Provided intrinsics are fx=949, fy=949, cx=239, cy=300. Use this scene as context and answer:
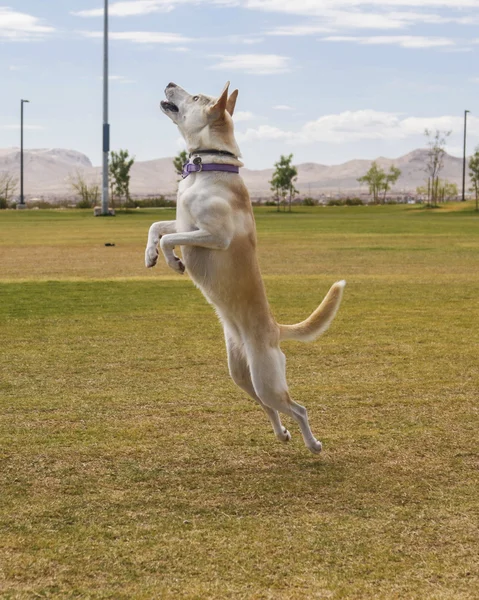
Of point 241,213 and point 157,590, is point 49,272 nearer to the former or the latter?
point 241,213

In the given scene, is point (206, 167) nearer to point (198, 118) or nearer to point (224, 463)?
point (198, 118)

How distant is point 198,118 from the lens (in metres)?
6.21

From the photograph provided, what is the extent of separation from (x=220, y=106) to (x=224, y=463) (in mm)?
2391

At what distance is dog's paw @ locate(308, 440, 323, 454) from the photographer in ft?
21.5

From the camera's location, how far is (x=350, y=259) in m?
24.5

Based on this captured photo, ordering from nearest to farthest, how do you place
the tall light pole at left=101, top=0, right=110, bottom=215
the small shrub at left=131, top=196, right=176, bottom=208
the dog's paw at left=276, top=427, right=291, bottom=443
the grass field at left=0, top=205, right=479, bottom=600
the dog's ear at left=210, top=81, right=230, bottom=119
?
the grass field at left=0, top=205, right=479, bottom=600
the dog's ear at left=210, top=81, right=230, bottom=119
the dog's paw at left=276, top=427, right=291, bottom=443
the tall light pole at left=101, top=0, right=110, bottom=215
the small shrub at left=131, top=196, right=176, bottom=208

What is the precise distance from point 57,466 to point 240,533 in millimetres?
1754

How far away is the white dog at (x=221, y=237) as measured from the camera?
6086mm

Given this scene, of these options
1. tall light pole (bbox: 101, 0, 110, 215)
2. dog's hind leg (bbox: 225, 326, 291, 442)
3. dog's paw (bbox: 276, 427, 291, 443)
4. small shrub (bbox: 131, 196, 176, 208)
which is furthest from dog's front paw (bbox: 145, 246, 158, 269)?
small shrub (bbox: 131, 196, 176, 208)

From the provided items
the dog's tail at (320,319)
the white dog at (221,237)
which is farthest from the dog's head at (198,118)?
the dog's tail at (320,319)

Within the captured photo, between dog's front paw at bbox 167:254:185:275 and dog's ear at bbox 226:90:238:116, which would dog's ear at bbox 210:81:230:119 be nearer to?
dog's ear at bbox 226:90:238:116

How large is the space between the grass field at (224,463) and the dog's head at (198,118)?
7.16 feet

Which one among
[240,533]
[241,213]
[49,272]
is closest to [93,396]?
[241,213]

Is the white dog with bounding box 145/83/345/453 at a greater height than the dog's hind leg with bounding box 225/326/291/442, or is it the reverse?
the white dog with bounding box 145/83/345/453
